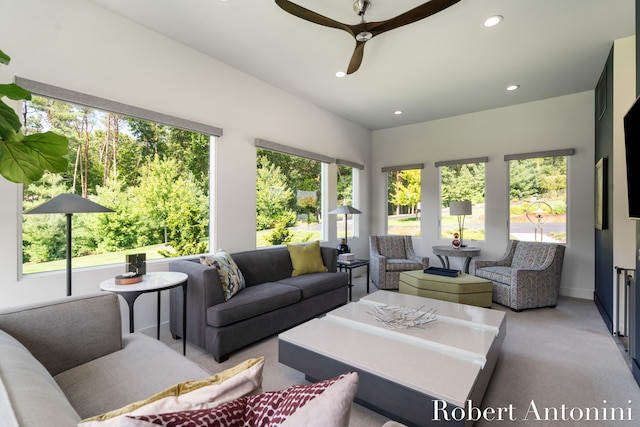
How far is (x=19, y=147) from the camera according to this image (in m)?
0.71

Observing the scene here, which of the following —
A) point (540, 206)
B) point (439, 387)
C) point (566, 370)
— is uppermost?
point (540, 206)

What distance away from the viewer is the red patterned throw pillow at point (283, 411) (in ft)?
1.88

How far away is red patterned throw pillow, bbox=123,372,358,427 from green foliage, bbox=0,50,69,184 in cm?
64

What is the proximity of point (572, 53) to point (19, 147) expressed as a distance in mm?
4550

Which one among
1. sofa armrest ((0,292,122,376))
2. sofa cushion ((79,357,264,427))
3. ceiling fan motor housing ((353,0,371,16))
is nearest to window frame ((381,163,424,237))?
ceiling fan motor housing ((353,0,371,16))

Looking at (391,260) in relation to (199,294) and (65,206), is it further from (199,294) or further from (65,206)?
(65,206)

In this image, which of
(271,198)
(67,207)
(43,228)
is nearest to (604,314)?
(271,198)

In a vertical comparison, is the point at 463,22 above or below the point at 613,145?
above

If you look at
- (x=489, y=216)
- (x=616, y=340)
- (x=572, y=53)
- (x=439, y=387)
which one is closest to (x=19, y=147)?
(x=439, y=387)

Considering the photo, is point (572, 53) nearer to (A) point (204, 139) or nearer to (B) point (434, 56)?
(B) point (434, 56)

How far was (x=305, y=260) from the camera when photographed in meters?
3.78

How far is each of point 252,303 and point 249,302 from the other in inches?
1.2

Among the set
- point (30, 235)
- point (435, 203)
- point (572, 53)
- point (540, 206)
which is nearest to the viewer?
point (30, 235)

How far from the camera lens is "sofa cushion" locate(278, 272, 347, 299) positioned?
3.22 meters
